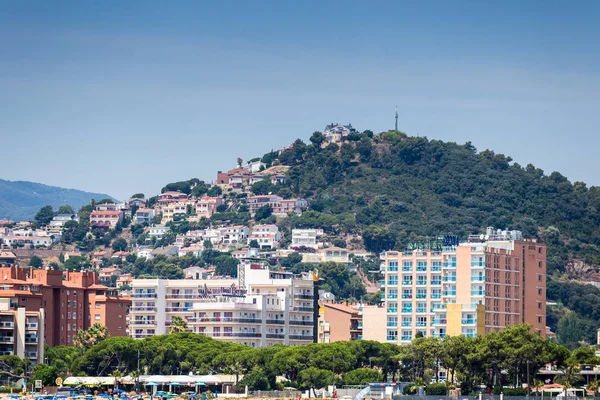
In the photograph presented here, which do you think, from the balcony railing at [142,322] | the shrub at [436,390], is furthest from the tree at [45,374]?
the balcony railing at [142,322]

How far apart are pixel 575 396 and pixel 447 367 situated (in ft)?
43.1

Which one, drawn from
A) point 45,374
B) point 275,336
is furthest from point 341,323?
point 45,374

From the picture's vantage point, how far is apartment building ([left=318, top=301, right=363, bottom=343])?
180 m

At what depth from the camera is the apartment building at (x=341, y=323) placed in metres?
180

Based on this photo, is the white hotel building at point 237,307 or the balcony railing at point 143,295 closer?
the white hotel building at point 237,307

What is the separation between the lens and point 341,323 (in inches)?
7151

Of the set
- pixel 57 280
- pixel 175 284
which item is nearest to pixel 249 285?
pixel 175 284

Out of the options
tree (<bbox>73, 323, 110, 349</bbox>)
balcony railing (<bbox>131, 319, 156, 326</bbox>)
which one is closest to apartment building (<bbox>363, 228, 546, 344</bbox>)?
balcony railing (<bbox>131, 319, 156, 326</bbox>)

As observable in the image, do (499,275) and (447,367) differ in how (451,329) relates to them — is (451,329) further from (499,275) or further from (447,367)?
(447,367)

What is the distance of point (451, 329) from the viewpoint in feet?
511

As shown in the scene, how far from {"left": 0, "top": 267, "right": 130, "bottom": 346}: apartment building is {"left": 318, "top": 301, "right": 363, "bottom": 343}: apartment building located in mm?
27983

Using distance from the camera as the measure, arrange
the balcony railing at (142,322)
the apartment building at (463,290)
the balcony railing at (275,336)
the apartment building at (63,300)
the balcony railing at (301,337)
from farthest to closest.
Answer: the balcony railing at (142,322) → the balcony railing at (301,337) → the balcony railing at (275,336) → the apartment building at (63,300) → the apartment building at (463,290)

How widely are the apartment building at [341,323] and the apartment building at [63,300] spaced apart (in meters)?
28.0

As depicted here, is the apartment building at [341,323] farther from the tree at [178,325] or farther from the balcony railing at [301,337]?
the tree at [178,325]
